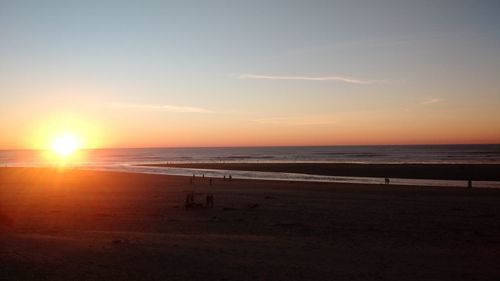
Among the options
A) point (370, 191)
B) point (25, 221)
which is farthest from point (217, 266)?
point (370, 191)

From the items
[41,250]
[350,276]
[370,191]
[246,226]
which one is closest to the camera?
[350,276]

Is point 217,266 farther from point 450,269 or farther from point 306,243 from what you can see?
point 450,269

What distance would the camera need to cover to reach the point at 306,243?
544 inches

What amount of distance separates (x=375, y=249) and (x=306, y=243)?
2.08m

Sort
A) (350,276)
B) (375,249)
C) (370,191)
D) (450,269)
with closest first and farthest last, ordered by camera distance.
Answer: (350,276), (450,269), (375,249), (370,191)

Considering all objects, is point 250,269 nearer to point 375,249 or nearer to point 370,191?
point 375,249

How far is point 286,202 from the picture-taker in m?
24.6

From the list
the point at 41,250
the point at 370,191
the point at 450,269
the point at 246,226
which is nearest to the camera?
the point at 450,269

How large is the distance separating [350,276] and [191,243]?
518 cm

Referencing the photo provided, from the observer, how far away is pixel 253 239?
47.1 feet

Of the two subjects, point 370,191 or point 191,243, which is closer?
point 191,243

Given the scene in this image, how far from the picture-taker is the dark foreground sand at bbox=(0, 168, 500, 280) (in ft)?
34.3

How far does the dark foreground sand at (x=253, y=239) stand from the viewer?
1047 centimetres

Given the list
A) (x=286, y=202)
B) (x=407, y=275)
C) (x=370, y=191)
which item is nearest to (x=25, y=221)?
(x=286, y=202)
